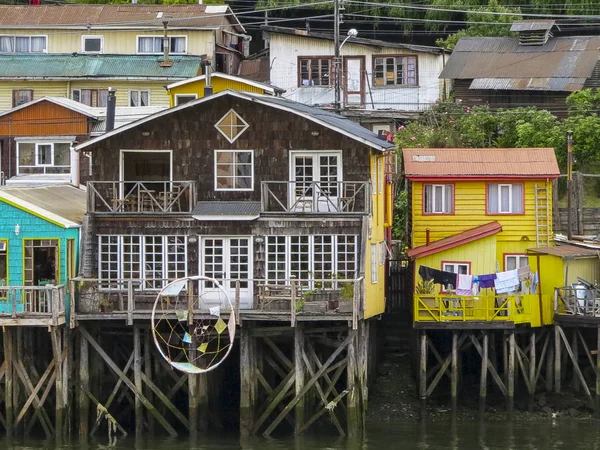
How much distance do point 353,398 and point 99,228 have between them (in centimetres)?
849

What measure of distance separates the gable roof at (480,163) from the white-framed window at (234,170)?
22.9 ft

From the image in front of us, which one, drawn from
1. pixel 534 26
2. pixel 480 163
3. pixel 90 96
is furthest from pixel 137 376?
pixel 534 26

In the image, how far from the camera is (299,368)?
137 feet

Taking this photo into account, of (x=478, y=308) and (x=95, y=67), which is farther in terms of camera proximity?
(x=95, y=67)

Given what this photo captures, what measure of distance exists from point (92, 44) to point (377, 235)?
88.0 ft

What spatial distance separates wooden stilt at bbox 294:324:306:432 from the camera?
41625mm

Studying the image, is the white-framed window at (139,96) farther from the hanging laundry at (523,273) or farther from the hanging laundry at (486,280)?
the hanging laundry at (486,280)

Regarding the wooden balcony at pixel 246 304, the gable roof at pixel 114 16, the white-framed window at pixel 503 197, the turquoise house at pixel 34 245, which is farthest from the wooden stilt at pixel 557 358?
the gable roof at pixel 114 16

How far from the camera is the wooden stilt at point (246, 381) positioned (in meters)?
42.0

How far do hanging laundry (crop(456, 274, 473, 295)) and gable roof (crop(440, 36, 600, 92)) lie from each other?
19199 millimetres

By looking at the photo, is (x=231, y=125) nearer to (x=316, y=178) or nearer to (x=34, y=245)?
(x=316, y=178)

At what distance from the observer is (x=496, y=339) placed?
159 feet

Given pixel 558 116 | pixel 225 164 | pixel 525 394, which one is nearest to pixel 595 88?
pixel 558 116

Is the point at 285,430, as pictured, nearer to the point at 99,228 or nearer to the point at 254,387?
the point at 254,387
